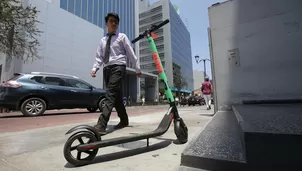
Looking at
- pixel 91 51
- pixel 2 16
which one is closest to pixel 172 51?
pixel 91 51

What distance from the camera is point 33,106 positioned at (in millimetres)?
6094

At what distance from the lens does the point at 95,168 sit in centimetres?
135

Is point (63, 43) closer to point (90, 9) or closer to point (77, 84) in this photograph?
point (77, 84)

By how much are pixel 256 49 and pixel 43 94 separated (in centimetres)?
683

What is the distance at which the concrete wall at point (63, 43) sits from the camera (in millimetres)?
18672

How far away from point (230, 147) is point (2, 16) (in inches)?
445

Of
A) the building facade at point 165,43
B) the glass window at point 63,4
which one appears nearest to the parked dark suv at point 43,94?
the glass window at point 63,4

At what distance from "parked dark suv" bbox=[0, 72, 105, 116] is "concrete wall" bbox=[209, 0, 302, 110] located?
560 cm

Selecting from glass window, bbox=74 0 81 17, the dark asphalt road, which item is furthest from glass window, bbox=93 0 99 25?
the dark asphalt road

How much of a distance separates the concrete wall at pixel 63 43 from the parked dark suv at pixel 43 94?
1295 cm

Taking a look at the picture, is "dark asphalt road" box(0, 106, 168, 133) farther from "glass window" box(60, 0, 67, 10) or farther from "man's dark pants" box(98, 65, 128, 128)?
"glass window" box(60, 0, 67, 10)

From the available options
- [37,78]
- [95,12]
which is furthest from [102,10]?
[37,78]

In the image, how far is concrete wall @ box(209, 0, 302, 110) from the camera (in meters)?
3.25

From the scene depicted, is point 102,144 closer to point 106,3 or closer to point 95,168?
point 95,168
